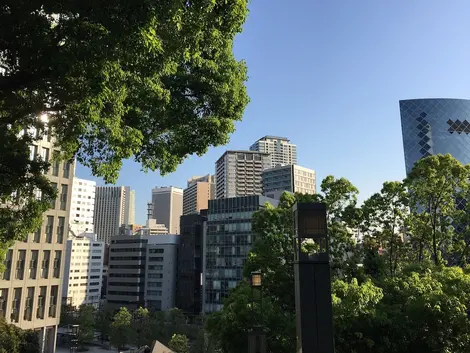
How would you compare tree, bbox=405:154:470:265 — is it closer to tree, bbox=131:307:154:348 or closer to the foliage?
the foliage

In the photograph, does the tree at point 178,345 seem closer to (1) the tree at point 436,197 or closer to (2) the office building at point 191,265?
(1) the tree at point 436,197

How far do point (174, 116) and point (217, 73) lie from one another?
1124 millimetres

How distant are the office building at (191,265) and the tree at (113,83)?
2080 inches

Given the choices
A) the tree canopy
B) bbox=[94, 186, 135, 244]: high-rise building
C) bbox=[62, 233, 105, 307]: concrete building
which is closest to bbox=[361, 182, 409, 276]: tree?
the tree canopy

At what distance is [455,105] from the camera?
63.8 meters

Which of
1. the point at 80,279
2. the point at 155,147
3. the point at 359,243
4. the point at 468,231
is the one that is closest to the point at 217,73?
the point at 155,147

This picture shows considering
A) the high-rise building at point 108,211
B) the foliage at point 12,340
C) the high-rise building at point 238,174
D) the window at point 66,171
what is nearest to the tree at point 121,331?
the window at point 66,171

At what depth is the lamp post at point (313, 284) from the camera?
5465mm

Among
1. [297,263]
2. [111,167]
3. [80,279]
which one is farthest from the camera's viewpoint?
[80,279]

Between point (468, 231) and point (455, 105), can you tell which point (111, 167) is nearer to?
point (468, 231)

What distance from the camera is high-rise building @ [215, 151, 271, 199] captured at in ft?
374

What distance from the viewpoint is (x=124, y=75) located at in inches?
202

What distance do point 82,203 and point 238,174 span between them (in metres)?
45.6

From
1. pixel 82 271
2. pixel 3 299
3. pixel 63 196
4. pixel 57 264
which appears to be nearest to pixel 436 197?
pixel 63 196
